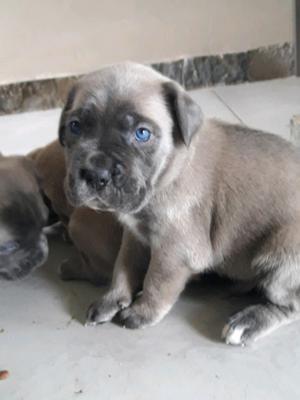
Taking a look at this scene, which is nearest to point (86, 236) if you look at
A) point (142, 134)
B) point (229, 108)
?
point (142, 134)

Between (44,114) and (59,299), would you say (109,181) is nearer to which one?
(59,299)

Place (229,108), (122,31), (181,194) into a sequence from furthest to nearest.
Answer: (122,31)
(229,108)
(181,194)

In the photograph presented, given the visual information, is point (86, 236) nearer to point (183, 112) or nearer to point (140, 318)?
point (140, 318)

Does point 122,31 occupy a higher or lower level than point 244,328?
higher

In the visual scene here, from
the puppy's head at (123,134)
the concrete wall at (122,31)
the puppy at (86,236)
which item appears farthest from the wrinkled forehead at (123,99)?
the concrete wall at (122,31)

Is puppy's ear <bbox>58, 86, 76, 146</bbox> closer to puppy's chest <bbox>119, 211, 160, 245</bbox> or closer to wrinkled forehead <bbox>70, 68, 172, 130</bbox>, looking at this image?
wrinkled forehead <bbox>70, 68, 172, 130</bbox>
